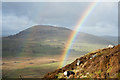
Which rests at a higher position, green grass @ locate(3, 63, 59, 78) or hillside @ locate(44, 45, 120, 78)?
hillside @ locate(44, 45, 120, 78)

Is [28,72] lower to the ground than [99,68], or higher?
lower

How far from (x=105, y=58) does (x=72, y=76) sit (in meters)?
7.10

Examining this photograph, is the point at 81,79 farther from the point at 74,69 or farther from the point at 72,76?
the point at 74,69

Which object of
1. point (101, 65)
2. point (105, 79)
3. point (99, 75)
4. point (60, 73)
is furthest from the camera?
point (60, 73)

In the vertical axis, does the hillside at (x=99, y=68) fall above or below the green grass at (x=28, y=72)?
above

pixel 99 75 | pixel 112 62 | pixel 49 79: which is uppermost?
pixel 112 62

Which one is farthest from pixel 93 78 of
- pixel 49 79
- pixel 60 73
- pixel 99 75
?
pixel 49 79

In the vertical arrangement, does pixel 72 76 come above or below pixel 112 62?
below

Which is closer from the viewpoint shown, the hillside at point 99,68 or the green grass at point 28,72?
the hillside at point 99,68

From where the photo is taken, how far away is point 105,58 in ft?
85.5

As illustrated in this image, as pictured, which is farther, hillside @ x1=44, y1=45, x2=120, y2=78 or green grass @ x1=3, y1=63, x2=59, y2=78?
green grass @ x1=3, y1=63, x2=59, y2=78

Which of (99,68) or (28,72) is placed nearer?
(99,68)

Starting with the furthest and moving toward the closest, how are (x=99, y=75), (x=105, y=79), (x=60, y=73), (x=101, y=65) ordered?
(x=60, y=73), (x=101, y=65), (x=99, y=75), (x=105, y=79)

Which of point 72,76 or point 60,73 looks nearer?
point 72,76
